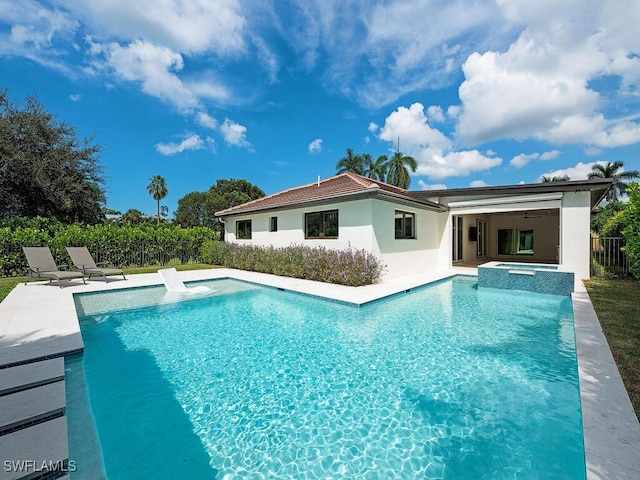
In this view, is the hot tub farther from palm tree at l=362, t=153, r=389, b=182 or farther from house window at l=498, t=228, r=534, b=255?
palm tree at l=362, t=153, r=389, b=182

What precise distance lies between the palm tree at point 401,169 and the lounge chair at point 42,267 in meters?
32.8

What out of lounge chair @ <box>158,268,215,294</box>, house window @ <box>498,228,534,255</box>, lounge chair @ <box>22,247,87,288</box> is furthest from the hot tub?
lounge chair @ <box>22,247,87,288</box>

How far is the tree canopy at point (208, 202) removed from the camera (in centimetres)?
4712

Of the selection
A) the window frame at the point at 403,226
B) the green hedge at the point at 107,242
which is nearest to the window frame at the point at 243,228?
the green hedge at the point at 107,242

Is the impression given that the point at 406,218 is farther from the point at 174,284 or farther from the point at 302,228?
the point at 174,284

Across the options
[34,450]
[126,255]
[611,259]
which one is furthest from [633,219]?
[126,255]

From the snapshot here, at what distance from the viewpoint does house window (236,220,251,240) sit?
19714 mm

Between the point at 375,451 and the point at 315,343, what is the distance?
3.15 metres

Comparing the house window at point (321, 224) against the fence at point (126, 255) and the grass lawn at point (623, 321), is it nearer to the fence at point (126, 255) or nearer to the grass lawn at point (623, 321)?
the grass lawn at point (623, 321)

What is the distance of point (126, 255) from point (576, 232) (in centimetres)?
2403

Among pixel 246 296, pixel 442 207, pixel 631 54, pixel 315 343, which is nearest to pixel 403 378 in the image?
pixel 315 343

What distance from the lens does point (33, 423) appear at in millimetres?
3113

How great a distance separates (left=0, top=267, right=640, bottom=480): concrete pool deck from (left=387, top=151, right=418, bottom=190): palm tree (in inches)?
1093

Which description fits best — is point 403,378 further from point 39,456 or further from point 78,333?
point 78,333
